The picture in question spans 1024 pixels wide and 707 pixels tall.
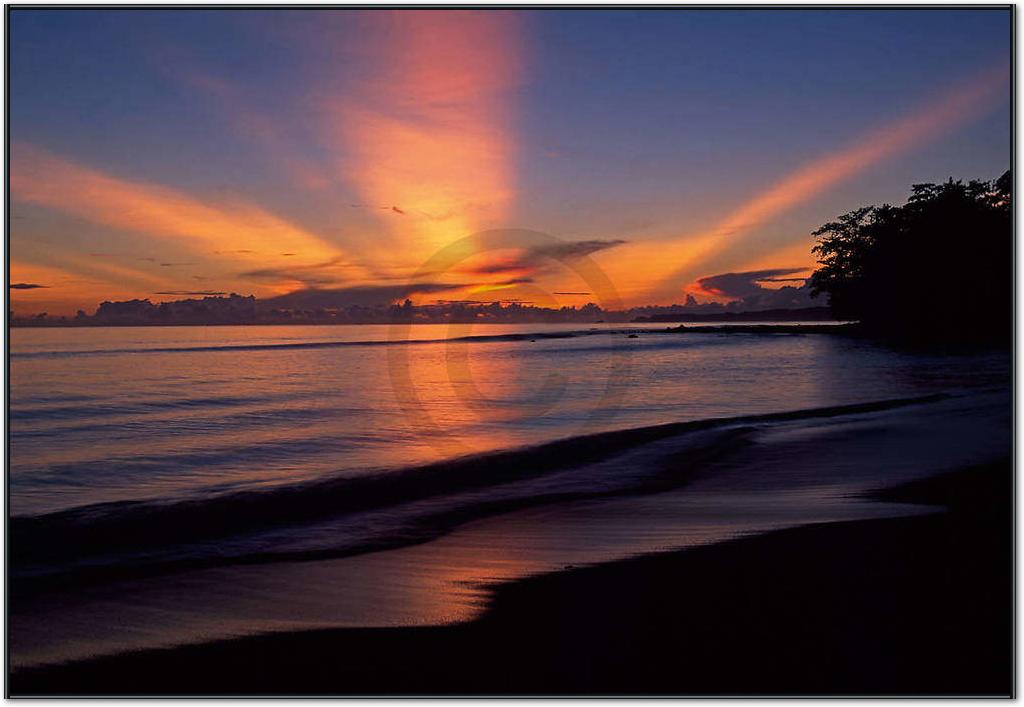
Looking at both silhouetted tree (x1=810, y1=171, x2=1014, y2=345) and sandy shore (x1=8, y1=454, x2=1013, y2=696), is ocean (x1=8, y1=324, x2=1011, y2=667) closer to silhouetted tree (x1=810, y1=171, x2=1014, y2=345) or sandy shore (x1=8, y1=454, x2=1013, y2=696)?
sandy shore (x1=8, y1=454, x2=1013, y2=696)

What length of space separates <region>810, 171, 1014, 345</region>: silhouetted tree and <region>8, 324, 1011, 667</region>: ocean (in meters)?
43.3

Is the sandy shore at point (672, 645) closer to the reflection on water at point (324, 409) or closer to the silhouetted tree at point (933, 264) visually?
the reflection on water at point (324, 409)

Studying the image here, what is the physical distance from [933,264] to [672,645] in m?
84.9

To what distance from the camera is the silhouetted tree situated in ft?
221

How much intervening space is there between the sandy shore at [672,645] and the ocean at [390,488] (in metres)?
0.49

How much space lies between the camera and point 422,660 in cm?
580

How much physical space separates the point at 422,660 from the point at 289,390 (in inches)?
1282

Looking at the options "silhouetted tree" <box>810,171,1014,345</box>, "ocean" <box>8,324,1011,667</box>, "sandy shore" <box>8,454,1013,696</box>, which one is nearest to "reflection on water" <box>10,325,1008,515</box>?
"ocean" <box>8,324,1011,667</box>

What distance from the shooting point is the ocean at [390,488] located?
24.9 ft

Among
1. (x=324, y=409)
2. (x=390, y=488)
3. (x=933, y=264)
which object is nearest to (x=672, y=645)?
(x=390, y=488)

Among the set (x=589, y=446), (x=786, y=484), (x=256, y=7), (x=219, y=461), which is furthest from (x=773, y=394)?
(x=256, y=7)

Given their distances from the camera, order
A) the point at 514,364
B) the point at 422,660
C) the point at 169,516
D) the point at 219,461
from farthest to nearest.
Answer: the point at 514,364 < the point at 219,461 < the point at 169,516 < the point at 422,660

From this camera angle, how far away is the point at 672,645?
19.0 ft

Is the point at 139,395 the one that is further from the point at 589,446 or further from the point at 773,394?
the point at 773,394
